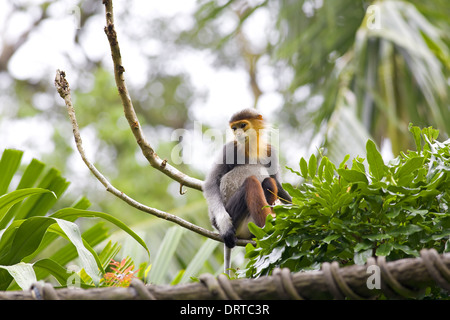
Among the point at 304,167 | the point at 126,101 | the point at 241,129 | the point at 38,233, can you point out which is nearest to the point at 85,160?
the point at 126,101

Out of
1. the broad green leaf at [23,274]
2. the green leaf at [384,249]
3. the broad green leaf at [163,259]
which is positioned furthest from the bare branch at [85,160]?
the green leaf at [384,249]

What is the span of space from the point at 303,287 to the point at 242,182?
2076 millimetres

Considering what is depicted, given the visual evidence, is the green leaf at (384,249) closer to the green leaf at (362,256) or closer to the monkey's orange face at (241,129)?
the green leaf at (362,256)

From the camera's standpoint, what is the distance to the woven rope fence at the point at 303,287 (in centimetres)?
110

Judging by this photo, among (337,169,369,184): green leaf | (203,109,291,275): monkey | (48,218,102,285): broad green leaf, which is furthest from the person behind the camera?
(203,109,291,275): monkey

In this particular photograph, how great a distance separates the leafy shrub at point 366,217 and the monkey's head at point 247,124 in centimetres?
194

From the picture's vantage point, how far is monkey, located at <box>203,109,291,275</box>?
2.96m

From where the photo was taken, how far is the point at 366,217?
1465mm

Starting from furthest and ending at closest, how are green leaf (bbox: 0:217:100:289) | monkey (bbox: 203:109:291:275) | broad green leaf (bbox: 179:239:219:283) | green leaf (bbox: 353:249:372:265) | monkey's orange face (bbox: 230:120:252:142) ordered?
monkey's orange face (bbox: 230:120:252:142)
monkey (bbox: 203:109:291:275)
broad green leaf (bbox: 179:239:219:283)
green leaf (bbox: 0:217:100:289)
green leaf (bbox: 353:249:372:265)

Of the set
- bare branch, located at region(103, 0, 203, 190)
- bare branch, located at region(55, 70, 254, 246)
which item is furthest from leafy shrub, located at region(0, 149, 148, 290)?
bare branch, located at region(103, 0, 203, 190)

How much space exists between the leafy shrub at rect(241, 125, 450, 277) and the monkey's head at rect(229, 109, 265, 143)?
194 cm

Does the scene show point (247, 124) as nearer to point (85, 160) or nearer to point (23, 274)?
point (85, 160)

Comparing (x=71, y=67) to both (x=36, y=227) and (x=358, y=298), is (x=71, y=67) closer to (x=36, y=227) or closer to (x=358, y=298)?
(x=36, y=227)

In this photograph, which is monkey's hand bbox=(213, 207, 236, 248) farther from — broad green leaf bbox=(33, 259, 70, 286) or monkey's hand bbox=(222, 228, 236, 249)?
broad green leaf bbox=(33, 259, 70, 286)
